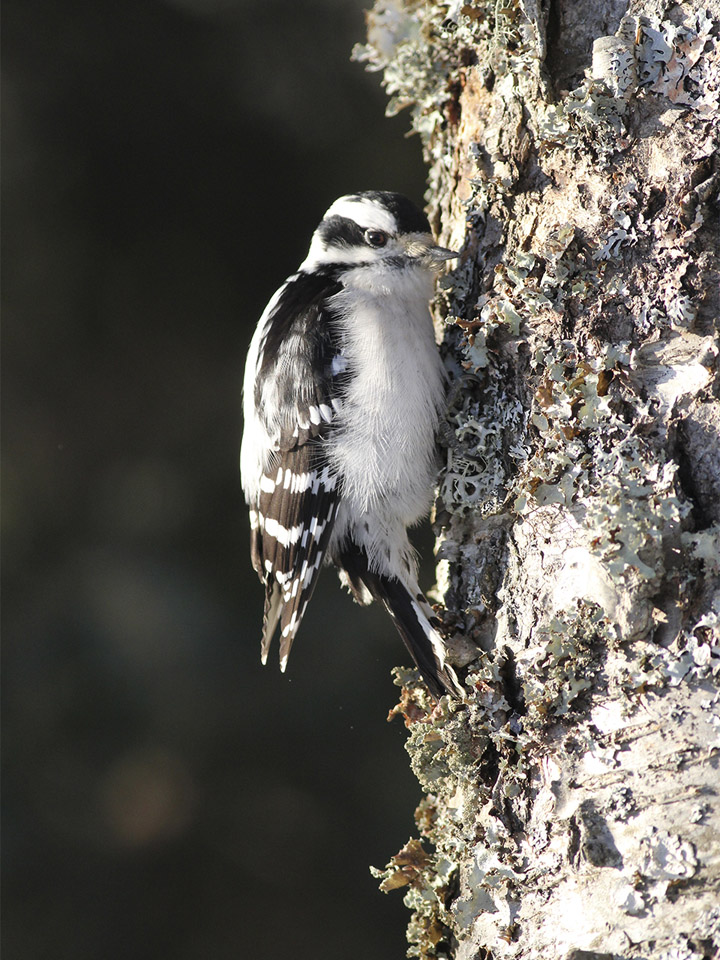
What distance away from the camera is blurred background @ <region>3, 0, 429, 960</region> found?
10.4 feet

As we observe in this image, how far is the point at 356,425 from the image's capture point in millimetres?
2234

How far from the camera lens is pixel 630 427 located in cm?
169

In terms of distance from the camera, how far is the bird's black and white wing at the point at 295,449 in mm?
2199

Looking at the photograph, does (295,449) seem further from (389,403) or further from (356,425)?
(389,403)

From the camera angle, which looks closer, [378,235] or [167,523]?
[378,235]

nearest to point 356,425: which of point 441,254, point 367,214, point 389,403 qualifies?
point 389,403

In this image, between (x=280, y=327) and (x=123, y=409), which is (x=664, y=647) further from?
(x=123, y=409)

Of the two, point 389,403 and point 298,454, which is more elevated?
point 389,403

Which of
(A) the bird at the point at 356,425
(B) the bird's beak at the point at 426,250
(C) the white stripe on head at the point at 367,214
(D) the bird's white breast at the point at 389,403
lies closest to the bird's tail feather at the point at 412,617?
(A) the bird at the point at 356,425

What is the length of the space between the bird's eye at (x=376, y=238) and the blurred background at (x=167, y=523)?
110 cm

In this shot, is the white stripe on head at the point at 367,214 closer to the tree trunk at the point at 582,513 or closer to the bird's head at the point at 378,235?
the bird's head at the point at 378,235

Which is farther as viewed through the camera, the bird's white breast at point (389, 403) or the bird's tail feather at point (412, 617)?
the bird's white breast at point (389, 403)

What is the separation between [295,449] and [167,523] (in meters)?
1.20

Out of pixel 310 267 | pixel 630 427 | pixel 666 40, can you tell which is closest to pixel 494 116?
pixel 666 40
